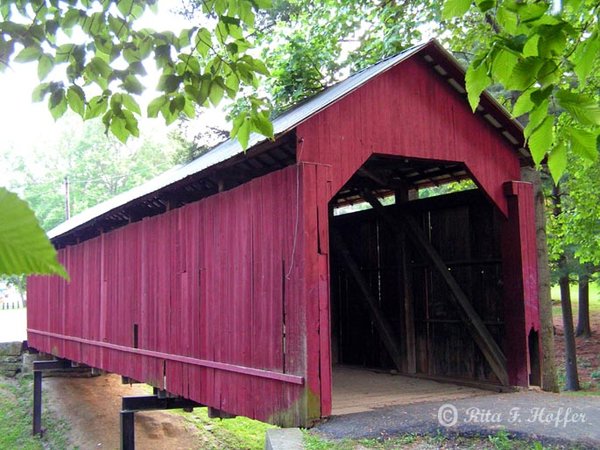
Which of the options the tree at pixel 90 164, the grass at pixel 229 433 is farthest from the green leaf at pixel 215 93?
the tree at pixel 90 164

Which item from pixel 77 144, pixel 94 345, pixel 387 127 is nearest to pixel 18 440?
pixel 94 345

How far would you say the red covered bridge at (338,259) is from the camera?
583 centimetres

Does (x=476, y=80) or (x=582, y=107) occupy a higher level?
(x=476, y=80)

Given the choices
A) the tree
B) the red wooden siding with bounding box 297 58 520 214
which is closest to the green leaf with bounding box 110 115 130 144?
the red wooden siding with bounding box 297 58 520 214

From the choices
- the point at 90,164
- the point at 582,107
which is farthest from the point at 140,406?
the point at 90,164

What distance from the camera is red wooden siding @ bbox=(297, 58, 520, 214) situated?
19.9 ft

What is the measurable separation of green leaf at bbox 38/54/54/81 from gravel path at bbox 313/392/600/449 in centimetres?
360

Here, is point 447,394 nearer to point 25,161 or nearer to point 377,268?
point 377,268

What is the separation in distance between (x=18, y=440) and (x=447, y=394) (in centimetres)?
1129

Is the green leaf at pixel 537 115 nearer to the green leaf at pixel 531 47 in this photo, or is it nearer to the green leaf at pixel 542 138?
the green leaf at pixel 542 138

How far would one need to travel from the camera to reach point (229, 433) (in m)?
13.0

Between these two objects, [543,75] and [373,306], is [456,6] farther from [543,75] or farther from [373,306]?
[373,306]

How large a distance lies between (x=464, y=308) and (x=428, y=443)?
277 centimetres

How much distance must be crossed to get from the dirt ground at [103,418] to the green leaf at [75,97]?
10430mm
